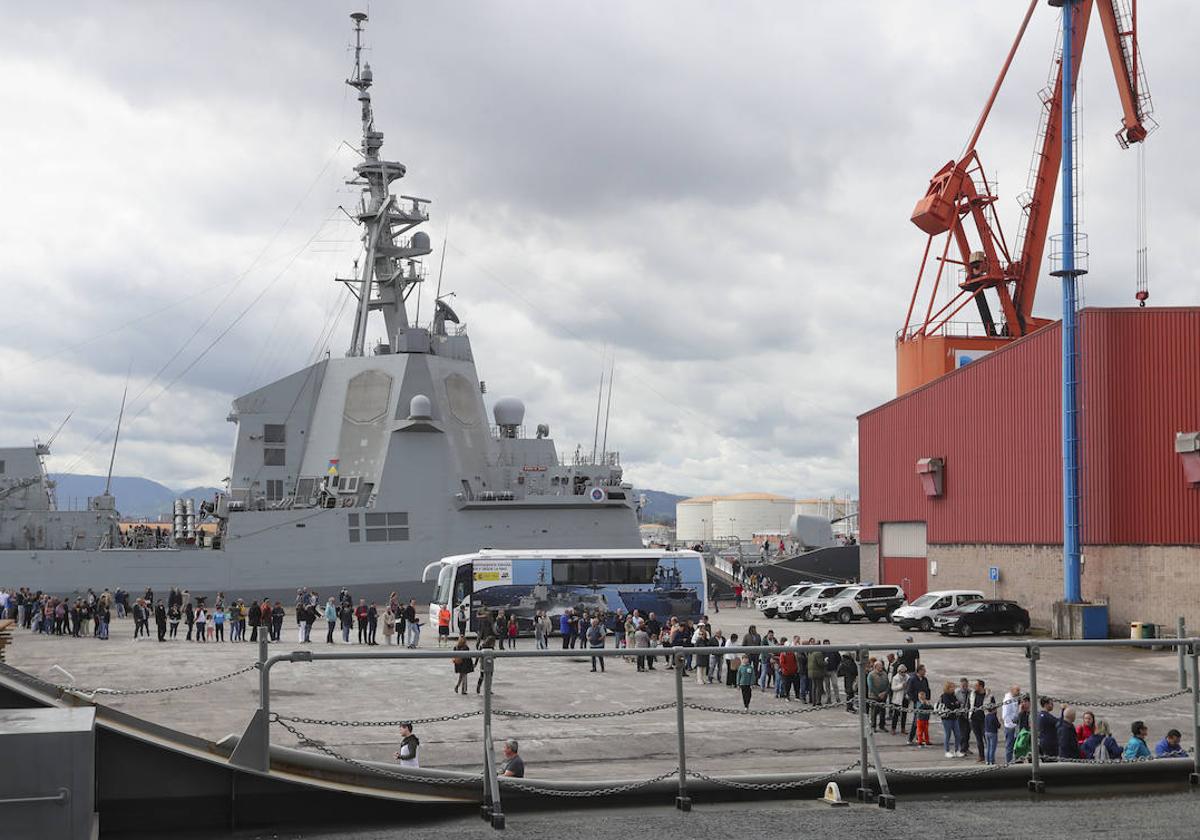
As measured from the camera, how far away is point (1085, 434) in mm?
34875

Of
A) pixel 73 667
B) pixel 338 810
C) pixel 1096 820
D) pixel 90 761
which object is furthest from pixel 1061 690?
pixel 73 667

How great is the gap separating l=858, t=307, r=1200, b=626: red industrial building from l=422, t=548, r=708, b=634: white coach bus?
1030 centimetres

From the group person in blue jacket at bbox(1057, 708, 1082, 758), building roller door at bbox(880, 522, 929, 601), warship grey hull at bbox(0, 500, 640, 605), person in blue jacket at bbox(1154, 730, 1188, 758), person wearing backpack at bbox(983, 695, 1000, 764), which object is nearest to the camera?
person in blue jacket at bbox(1057, 708, 1082, 758)

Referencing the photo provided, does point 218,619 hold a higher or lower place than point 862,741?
lower

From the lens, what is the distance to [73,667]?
2697 centimetres

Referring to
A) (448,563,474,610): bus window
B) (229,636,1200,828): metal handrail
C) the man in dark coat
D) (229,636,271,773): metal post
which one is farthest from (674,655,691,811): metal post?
the man in dark coat

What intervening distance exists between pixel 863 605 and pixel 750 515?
150833 mm

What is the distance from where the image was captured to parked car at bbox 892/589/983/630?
36.3 meters

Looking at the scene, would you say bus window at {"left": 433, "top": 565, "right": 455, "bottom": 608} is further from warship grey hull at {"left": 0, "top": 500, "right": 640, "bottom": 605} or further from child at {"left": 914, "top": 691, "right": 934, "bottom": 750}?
child at {"left": 914, "top": 691, "right": 934, "bottom": 750}

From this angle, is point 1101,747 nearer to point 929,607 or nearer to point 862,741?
point 862,741

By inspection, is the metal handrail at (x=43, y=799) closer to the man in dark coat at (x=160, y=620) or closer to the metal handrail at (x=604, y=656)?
the metal handrail at (x=604, y=656)

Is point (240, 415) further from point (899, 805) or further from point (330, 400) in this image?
point (899, 805)

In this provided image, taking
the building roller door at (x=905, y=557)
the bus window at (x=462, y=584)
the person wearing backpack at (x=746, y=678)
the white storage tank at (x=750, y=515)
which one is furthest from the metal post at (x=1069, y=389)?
the white storage tank at (x=750, y=515)

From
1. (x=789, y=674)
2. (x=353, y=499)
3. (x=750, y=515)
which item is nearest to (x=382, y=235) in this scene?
(x=353, y=499)
